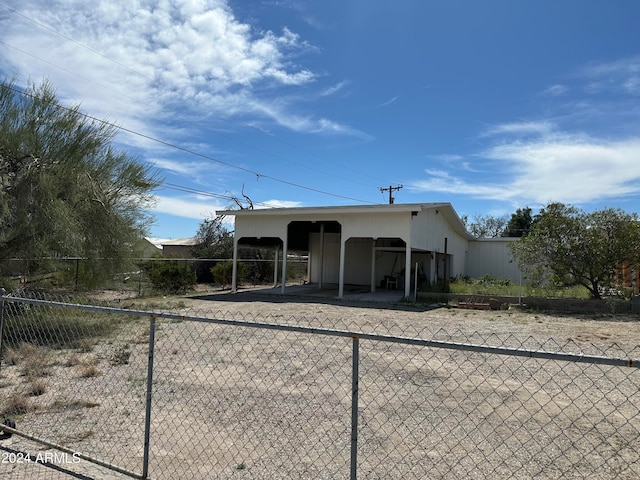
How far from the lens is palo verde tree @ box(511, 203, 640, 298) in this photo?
15.8 meters

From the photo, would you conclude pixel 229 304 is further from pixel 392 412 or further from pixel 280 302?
pixel 392 412

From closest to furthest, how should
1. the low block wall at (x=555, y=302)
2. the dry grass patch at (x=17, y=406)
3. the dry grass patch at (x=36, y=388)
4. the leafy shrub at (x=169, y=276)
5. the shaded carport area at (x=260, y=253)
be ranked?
the dry grass patch at (x=17, y=406) → the dry grass patch at (x=36, y=388) → the low block wall at (x=555, y=302) → the leafy shrub at (x=169, y=276) → the shaded carport area at (x=260, y=253)

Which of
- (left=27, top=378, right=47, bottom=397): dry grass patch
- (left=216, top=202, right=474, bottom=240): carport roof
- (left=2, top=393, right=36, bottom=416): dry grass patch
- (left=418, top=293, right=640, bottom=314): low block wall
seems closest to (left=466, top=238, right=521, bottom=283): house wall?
(left=216, top=202, right=474, bottom=240): carport roof

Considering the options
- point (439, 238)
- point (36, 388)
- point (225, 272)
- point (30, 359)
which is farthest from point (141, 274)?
point (439, 238)

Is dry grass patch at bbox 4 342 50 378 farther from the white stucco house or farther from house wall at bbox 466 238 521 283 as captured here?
house wall at bbox 466 238 521 283

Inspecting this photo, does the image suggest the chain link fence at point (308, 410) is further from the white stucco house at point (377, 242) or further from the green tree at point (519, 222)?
the green tree at point (519, 222)

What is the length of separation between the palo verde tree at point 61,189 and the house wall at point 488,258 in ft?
75.5

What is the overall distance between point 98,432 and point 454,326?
8.93 m

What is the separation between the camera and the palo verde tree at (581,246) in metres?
15.8

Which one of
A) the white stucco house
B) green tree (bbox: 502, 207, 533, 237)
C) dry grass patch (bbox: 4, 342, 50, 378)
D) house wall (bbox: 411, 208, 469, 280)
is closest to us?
dry grass patch (bbox: 4, 342, 50, 378)

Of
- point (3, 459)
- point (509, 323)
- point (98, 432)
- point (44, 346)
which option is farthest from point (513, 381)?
point (44, 346)

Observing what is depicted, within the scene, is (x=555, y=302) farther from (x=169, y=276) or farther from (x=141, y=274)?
(x=169, y=276)

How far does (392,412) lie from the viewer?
5.09 metres

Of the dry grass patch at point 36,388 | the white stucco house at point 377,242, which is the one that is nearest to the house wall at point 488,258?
the white stucco house at point 377,242
